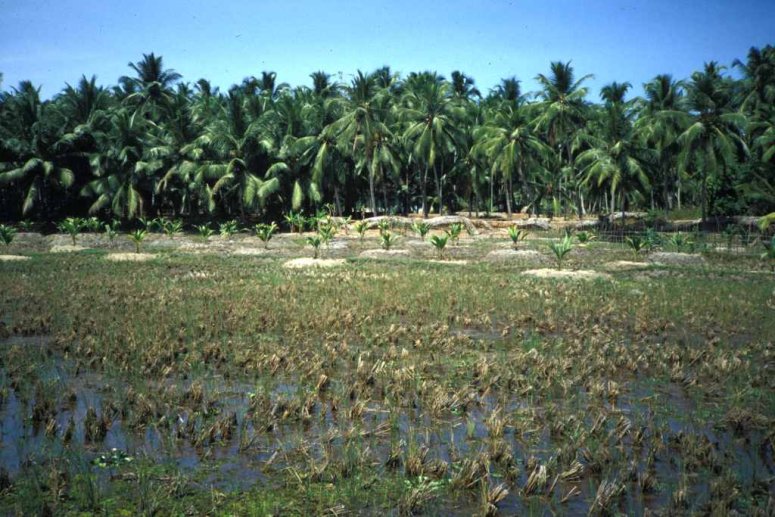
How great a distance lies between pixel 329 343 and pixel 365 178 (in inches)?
1500

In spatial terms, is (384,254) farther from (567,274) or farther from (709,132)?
(709,132)

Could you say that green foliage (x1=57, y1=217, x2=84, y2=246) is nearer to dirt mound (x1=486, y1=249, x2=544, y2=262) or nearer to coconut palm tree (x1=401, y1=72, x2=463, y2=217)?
dirt mound (x1=486, y1=249, x2=544, y2=262)

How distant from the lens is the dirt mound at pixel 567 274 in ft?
53.9

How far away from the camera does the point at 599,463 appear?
4711mm

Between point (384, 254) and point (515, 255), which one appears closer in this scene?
point (515, 255)

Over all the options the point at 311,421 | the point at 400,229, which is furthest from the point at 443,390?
the point at 400,229

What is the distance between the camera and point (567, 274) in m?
16.8

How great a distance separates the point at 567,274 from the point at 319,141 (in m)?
26.5

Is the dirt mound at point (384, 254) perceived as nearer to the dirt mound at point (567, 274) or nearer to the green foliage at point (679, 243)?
the dirt mound at point (567, 274)

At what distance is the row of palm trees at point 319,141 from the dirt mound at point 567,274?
20675 mm

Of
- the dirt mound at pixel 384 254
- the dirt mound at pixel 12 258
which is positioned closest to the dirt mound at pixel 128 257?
the dirt mound at pixel 12 258

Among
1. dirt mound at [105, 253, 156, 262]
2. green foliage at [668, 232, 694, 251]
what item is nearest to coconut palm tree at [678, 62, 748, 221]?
green foliage at [668, 232, 694, 251]

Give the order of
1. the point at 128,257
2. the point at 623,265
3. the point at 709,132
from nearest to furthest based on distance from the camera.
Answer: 1. the point at 623,265
2. the point at 128,257
3. the point at 709,132

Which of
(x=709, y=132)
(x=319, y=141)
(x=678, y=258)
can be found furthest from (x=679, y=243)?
(x=319, y=141)
